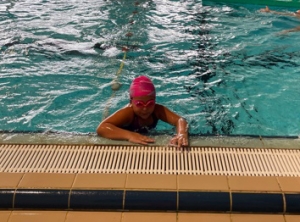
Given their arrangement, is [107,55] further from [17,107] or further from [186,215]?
[186,215]

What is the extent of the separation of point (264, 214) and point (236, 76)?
3776mm

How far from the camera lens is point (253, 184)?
300cm

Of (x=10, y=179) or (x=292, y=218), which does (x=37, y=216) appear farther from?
(x=292, y=218)

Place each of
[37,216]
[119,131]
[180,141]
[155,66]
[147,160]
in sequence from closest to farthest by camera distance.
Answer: [37,216]
[147,160]
[180,141]
[119,131]
[155,66]

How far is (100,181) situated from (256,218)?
1221 mm

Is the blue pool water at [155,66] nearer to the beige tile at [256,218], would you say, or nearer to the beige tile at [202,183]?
the beige tile at [202,183]

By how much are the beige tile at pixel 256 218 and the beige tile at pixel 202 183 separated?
23cm

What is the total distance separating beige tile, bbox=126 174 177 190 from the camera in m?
2.94

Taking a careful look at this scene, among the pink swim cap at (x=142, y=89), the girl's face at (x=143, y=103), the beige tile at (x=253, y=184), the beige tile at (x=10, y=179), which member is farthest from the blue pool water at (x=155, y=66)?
the beige tile at (x=253, y=184)

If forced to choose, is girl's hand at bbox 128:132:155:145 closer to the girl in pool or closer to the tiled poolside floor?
the girl in pool

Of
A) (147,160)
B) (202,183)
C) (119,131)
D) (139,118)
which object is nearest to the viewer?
(202,183)

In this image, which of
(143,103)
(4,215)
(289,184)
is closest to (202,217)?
(289,184)

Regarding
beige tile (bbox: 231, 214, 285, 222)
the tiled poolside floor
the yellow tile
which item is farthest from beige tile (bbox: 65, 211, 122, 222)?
beige tile (bbox: 231, 214, 285, 222)

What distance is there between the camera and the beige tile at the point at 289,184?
294 cm
